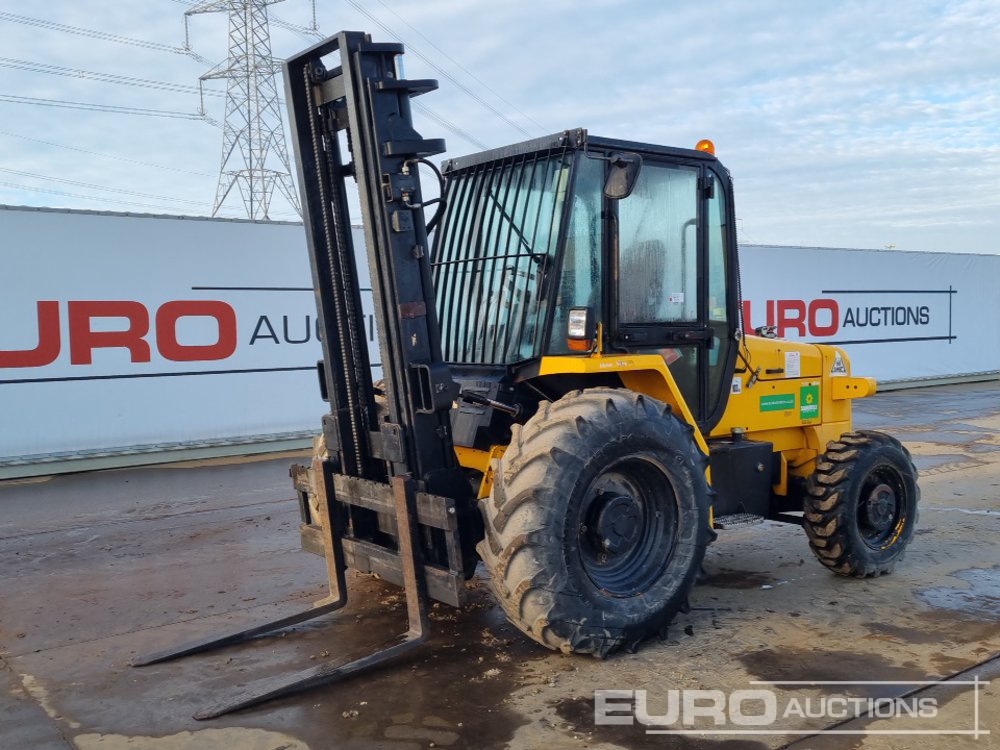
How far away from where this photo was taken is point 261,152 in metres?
28.6

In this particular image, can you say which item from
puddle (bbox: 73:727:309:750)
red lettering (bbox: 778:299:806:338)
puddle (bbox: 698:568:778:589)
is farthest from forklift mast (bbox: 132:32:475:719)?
red lettering (bbox: 778:299:806:338)

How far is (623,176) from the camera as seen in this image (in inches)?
184

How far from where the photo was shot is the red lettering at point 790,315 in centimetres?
1773

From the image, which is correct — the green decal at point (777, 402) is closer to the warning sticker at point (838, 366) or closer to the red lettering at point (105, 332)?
the warning sticker at point (838, 366)

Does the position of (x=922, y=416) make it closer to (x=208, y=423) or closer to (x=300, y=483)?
(x=208, y=423)

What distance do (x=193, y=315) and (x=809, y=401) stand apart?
781 centimetres

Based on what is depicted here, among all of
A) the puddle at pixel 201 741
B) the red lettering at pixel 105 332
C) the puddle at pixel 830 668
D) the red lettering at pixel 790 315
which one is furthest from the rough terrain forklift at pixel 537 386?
the red lettering at pixel 790 315

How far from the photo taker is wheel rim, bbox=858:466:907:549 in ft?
19.6

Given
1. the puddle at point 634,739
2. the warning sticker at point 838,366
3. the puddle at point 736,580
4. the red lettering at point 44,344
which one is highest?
the red lettering at point 44,344

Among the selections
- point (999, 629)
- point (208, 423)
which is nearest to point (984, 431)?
point (999, 629)

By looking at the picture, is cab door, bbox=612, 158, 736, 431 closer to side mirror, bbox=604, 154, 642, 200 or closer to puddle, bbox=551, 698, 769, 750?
side mirror, bbox=604, 154, 642, 200

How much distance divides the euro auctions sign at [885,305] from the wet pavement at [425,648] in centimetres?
1008

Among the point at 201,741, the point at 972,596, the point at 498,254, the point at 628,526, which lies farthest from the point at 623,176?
the point at 972,596

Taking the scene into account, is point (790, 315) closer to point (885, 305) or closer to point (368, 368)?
point (885, 305)
